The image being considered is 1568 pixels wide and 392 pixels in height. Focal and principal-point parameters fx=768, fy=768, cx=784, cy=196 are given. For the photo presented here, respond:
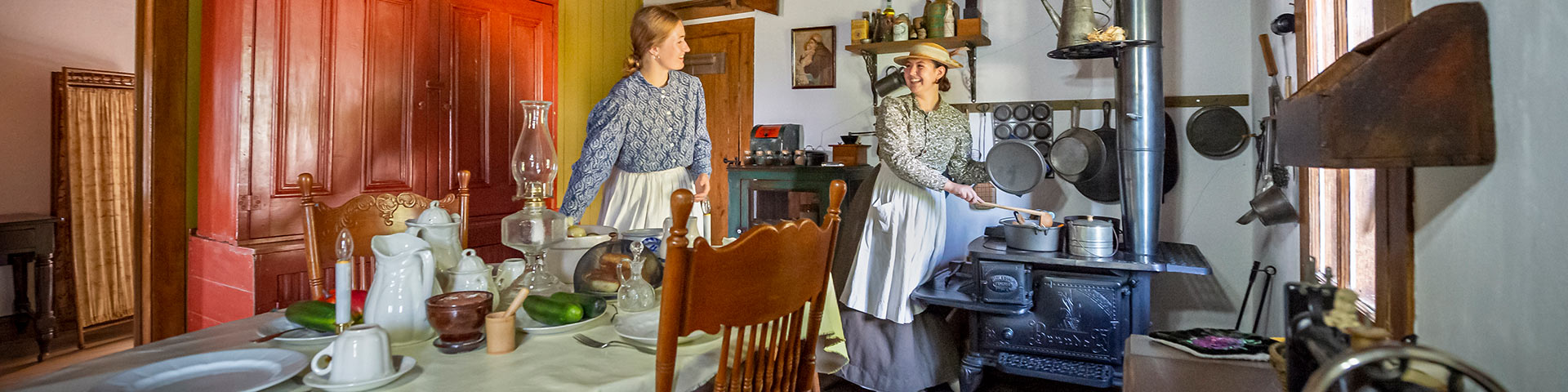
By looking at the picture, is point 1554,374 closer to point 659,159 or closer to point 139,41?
point 659,159

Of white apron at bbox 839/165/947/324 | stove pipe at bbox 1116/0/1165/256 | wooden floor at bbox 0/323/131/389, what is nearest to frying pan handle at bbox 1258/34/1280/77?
stove pipe at bbox 1116/0/1165/256

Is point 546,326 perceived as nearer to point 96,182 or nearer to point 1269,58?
point 1269,58

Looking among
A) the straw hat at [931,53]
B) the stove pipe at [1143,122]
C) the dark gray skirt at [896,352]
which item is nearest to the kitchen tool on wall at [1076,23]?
the stove pipe at [1143,122]

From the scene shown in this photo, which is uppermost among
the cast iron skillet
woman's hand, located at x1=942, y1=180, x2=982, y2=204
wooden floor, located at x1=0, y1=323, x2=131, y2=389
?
the cast iron skillet

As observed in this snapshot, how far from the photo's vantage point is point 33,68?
13.9ft

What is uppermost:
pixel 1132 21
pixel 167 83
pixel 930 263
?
pixel 1132 21

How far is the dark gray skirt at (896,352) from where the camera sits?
336 cm

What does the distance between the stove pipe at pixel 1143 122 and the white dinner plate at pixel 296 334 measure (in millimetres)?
2842

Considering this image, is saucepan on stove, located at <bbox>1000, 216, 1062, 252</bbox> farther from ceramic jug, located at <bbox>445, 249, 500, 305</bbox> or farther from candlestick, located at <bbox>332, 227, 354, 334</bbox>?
candlestick, located at <bbox>332, 227, 354, 334</bbox>

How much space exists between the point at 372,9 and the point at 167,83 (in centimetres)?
82

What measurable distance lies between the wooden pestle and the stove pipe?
103 inches

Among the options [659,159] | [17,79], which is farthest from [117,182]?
[659,159]

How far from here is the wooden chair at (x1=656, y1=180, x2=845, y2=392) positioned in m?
1.20

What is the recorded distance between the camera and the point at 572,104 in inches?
187
